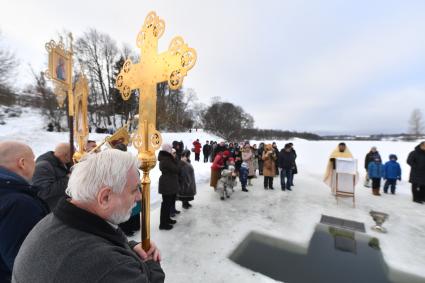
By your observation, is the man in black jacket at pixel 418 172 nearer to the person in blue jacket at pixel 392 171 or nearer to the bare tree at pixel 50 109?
the person in blue jacket at pixel 392 171

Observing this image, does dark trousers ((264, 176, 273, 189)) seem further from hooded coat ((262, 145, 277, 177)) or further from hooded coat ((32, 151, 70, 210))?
hooded coat ((32, 151, 70, 210))

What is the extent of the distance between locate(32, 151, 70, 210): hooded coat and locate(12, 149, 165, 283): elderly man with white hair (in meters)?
1.85

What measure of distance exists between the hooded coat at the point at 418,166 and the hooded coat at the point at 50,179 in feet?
30.0

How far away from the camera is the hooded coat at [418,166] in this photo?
652 centimetres

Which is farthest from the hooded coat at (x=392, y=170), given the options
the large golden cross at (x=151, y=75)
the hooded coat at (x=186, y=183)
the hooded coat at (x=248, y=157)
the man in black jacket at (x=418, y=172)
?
the large golden cross at (x=151, y=75)

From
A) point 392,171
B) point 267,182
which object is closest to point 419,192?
point 392,171

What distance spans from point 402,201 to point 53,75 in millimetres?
9688

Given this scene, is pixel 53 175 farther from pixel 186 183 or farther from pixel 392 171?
pixel 392 171

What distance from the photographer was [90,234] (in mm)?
896

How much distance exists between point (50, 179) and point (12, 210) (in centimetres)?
139

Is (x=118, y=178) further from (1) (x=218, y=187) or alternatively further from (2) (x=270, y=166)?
(2) (x=270, y=166)

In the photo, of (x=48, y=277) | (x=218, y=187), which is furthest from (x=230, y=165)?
(x=48, y=277)

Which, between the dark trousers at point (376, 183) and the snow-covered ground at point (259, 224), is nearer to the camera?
the snow-covered ground at point (259, 224)

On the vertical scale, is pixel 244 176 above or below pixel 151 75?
below
